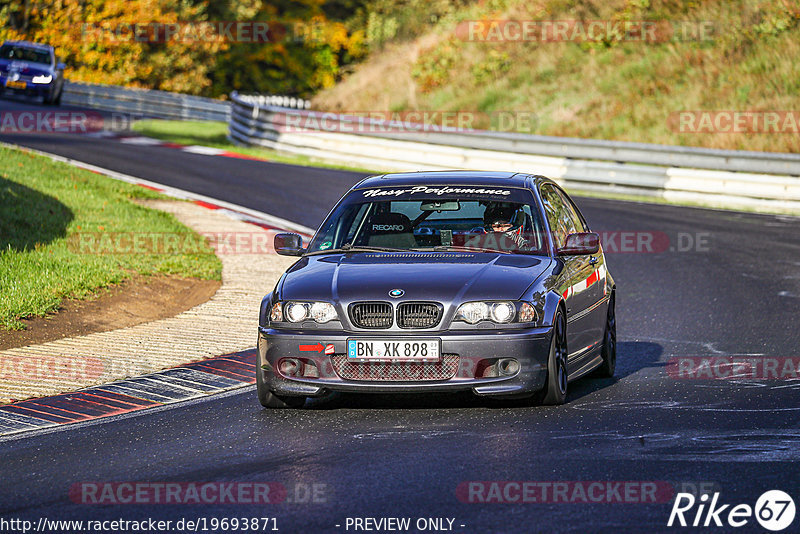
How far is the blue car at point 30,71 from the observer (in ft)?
126

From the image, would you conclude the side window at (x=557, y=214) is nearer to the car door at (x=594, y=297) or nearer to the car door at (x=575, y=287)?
the car door at (x=575, y=287)

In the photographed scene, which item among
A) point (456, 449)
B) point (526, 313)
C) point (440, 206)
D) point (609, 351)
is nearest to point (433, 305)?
point (526, 313)

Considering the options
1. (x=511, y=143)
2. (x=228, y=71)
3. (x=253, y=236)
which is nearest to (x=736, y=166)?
(x=511, y=143)

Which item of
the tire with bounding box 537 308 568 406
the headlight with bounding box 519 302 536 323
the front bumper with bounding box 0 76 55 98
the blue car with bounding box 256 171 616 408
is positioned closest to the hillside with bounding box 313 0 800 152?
the front bumper with bounding box 0 76 55 98

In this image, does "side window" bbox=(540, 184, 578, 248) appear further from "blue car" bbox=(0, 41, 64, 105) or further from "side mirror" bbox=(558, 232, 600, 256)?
"blue car" bbox=(0, 41, 64, 105)

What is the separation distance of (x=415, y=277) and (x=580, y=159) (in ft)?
56.9

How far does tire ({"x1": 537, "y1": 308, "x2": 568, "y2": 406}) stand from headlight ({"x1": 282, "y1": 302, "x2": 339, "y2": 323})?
1.41 meters

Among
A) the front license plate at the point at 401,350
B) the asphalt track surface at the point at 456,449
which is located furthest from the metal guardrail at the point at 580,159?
the front license plate at the point at 401,350

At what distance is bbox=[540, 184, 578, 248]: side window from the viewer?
9750 millimetres

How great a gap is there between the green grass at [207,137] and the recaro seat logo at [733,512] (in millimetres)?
21500

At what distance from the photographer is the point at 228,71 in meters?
61.2

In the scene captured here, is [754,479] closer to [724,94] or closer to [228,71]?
[724,94]

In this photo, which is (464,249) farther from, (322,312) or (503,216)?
(322,312)

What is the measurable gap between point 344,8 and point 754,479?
197 feet
